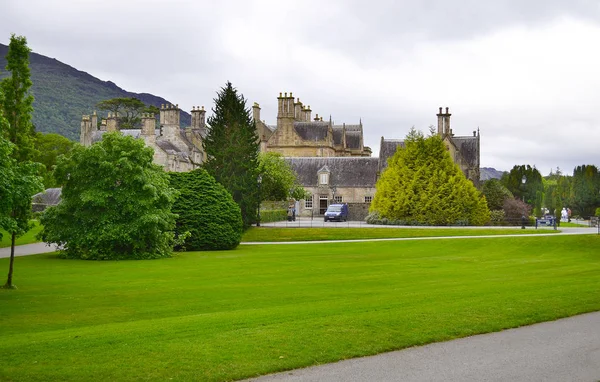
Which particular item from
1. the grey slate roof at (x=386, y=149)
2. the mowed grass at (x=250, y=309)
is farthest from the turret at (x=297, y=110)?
the mowed grass at (x=250, y=309)

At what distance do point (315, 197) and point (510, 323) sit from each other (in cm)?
7028

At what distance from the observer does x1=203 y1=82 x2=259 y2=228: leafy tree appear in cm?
5093

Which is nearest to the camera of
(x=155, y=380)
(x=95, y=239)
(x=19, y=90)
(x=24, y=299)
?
(x=155, y=380)

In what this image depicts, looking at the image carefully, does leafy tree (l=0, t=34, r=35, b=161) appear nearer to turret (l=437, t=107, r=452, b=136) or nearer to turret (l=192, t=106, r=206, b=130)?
turret (l=437, t=107, r=452, b=136)

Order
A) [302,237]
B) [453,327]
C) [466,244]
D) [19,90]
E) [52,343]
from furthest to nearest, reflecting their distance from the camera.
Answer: [302,237], [19,90], [466,244], [453,327], [52,343]

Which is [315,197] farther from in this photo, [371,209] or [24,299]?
[24,299]

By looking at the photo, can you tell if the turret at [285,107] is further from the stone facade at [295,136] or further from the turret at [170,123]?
the turret at [170,123]

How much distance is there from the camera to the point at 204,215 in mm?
39188

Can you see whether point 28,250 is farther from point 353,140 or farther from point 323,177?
point 353,140

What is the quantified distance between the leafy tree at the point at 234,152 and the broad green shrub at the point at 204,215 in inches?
351

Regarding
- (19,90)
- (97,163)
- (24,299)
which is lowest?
(24,299)

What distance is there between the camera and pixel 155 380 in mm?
9094

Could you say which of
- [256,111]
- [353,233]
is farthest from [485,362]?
[256,111]

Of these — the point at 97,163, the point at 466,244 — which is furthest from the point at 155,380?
the point at 466,244
